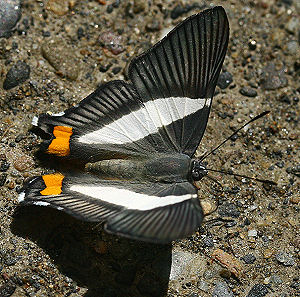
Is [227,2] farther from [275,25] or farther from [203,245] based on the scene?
[203,245]

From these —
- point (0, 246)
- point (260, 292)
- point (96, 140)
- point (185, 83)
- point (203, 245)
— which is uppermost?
point (185, 83)

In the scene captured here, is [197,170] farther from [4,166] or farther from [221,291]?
[4,166]

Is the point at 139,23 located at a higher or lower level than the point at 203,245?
higher

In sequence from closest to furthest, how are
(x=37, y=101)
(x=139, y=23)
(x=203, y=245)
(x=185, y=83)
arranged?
(x=185, y=83)
(x=203, y=245)
(x=37, y=101)
(x=139, y=23)

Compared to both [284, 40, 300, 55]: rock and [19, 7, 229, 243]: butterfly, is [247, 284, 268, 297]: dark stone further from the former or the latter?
[284, 40, 300, 55]: rock

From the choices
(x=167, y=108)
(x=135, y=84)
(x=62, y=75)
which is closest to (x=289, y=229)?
(x=167, y=108)

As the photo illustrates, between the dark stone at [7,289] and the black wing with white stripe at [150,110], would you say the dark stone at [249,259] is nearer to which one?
the black wing with white stripe at [150,110]

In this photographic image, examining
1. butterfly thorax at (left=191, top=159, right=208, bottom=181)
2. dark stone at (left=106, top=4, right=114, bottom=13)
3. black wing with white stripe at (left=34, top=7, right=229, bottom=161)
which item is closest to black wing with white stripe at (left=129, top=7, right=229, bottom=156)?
black wing with white stripe at (left=34, top=7, right=229, bottom=161)

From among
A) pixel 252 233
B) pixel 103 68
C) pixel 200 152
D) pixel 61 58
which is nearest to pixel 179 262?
pixel 252 233
